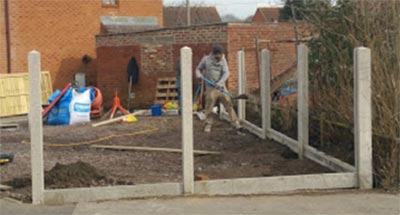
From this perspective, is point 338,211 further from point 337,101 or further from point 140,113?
point 140,113

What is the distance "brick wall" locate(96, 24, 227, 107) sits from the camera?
68.7 ft

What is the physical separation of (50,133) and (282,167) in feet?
23.8

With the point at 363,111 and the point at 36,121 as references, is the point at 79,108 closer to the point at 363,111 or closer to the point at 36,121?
the point at 36,121

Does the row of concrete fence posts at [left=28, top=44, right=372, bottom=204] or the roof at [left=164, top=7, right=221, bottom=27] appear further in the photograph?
the roof at [left=164, top=7, right=221, bottom=27]

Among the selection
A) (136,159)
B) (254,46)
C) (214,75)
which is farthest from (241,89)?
(136,159)

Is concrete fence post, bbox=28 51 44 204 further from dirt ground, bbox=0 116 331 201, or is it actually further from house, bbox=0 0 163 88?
house, bbox=0 0 163 88

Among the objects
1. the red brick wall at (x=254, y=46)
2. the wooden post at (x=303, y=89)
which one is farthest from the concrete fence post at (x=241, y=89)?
the wooden post at (x=303, y=89)

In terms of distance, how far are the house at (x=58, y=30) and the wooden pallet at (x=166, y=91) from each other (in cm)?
494

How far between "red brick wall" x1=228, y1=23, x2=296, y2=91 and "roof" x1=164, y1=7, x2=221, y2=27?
3012 cm

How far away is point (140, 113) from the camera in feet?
64.3

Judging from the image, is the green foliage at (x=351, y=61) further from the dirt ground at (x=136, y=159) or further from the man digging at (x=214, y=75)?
the man digging at (x=214, y=75)

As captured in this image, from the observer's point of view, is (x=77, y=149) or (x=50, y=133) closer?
(x=77, y=149)

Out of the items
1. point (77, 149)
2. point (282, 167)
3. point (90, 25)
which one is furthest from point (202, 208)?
point (90, 25)

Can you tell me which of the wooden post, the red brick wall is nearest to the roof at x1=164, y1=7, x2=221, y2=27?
the red brick wall
